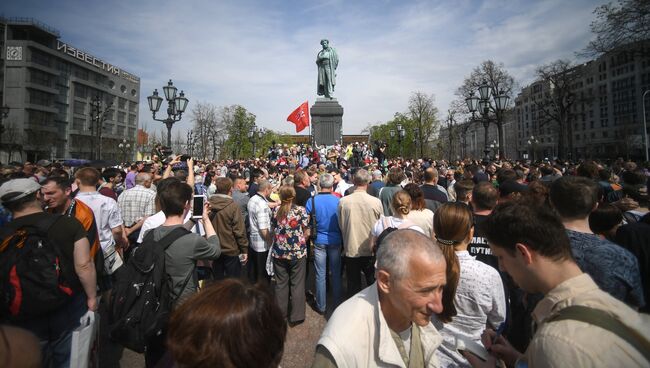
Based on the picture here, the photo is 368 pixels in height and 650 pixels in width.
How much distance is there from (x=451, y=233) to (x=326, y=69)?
2401 cm

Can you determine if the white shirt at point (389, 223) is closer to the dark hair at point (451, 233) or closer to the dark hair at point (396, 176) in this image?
the dark hair at point (451, 233)

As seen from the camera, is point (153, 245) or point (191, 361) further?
point (153, 245)

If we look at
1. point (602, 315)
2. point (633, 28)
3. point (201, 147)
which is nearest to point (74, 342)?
point (602, 315)

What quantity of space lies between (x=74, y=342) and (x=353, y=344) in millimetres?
2522

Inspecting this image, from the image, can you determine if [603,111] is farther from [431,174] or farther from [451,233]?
[451,233]

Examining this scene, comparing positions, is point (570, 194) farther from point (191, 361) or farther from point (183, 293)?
point (183, 293)

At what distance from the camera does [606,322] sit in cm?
118

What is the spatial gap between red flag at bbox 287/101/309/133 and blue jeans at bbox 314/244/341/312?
18.6 m

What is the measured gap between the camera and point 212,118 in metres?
52.3

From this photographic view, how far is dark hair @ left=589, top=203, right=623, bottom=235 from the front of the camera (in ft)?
11.1

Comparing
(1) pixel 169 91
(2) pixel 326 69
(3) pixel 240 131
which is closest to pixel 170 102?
(1) pixel 169 91

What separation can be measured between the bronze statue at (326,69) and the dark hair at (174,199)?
22742mm

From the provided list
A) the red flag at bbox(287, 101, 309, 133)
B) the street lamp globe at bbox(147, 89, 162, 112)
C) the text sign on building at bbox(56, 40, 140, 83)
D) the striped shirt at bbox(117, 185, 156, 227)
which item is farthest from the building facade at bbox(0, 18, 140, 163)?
the striped shirt at bbox(117, 185, 156, 227)

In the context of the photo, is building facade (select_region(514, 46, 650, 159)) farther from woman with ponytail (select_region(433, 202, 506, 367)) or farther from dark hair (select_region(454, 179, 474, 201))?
woman with ponytail (select_region(433, 202, 506, 367))
